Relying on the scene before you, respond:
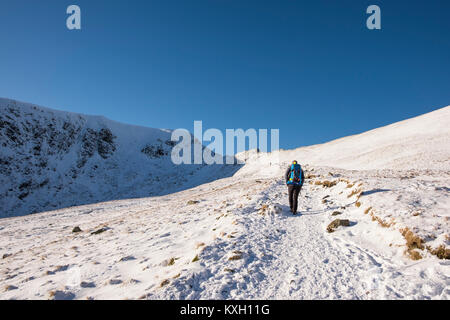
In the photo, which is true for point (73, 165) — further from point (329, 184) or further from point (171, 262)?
point (171, 262)

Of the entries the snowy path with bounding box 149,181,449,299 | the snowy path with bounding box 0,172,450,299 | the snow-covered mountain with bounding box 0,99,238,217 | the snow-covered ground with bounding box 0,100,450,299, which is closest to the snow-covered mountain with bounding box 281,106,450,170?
the snow-covered ground with bounding box 0,100,450,299

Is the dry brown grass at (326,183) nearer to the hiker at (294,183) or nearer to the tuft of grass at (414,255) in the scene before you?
the hiker at (294,183)

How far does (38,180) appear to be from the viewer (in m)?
37.0

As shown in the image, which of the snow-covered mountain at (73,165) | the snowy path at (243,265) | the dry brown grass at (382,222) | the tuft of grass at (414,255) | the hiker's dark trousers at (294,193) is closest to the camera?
the snowy path at (243,265)

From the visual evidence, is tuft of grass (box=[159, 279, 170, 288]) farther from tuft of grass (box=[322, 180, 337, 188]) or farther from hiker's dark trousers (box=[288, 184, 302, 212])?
tuft of grass (box=[322, 180, 337, 188])

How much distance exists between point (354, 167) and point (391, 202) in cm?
2194

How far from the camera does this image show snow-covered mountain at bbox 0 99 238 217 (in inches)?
1385

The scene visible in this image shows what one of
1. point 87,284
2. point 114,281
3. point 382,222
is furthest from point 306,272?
point 87,284

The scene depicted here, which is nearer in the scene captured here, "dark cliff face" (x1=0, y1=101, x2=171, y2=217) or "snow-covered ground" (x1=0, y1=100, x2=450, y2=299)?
"snow-covered ground" (x1=0, y1=100, x2=450, y2=299)

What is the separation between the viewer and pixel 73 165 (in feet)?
144

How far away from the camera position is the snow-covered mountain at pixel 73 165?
35.2m

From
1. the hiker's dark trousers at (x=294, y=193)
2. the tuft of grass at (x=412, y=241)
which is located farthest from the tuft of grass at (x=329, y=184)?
the tuft of grass at (x=412, y=241)

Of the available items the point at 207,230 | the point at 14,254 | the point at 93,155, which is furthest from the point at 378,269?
the point at 93,155

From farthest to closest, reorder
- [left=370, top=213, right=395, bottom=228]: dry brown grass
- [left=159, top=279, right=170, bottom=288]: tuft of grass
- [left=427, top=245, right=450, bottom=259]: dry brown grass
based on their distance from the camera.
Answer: [left=370, top=213, right=395, bottom=228]: dry brown grass, [left=427, top=245, right=450, bottom=259]: dry brown grass, [left=159, top=279, right=170, bottom=288]: tuft of grass
